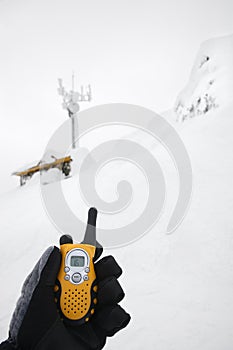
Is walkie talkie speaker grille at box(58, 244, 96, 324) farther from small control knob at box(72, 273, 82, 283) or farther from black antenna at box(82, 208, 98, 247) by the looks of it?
black antenna at box(82, 208, 98, 247)

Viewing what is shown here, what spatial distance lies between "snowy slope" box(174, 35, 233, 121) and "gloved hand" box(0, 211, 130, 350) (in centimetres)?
650

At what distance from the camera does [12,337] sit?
4.37 ft

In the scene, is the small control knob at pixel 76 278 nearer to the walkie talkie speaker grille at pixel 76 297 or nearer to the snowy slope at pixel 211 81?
the walkie talkie speaker grille at pixel 76 297

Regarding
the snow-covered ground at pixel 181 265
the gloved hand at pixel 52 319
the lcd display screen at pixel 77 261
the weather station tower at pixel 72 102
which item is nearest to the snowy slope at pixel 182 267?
the snow-covered ground at pixel 181 265

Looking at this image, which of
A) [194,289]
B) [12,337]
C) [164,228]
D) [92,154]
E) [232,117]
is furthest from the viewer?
[92,154]

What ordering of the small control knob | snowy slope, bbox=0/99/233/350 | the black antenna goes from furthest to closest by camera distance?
snowy slope, bbox=0/99/233/350 → the black antenna → the small control knob

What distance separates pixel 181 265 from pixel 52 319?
2512 millimetres

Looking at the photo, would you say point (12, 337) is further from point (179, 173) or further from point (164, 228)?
point (179, 173)

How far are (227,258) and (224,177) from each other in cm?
166

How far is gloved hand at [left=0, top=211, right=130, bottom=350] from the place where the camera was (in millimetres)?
1298

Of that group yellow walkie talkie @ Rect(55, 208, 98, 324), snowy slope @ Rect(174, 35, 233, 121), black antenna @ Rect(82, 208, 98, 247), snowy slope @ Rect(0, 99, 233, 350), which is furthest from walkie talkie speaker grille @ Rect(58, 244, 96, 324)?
snowy slope @ Rect(174, 35, 233, 121)

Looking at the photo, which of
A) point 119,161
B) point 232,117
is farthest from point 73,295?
point 119,161

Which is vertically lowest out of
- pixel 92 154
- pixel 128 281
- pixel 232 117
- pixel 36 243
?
pixel 92 154

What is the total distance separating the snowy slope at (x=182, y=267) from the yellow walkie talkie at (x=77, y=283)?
4.48ft
